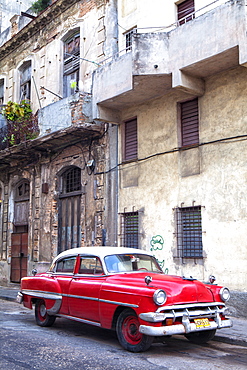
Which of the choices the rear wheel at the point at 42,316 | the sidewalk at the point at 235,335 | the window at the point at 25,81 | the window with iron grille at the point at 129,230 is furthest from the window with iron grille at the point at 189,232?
the window at the point at 25,81

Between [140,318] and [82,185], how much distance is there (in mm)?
9025

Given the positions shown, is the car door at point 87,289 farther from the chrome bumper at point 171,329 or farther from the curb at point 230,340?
the curb at point 230,340

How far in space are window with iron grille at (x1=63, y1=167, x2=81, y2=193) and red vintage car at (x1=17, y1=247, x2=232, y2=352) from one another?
696 cm

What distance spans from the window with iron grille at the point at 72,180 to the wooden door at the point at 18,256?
319 cm

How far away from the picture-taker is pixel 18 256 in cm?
1786

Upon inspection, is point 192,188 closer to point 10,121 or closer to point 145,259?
point 145,259

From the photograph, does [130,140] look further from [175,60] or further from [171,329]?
[171,329]

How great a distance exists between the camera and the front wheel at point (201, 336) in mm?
7031

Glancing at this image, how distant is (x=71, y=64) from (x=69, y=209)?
18.4 feet

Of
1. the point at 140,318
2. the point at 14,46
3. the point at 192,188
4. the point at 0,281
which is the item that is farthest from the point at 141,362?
the point at 14,46

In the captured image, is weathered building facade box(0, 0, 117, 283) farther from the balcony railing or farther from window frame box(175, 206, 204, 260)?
window frame box(175, 206, 204, 260)

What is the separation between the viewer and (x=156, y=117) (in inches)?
492

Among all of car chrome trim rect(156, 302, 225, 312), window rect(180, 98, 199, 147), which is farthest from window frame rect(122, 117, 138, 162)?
car chrome trim rect(156, 302, 225, 312)

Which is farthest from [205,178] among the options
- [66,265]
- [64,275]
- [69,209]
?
[69,209]
